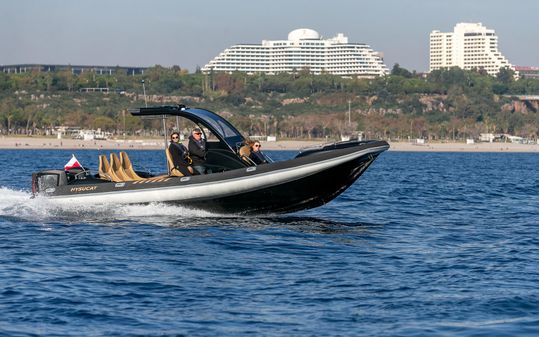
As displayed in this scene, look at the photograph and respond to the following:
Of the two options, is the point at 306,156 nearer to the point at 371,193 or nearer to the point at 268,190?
the point at 268,190

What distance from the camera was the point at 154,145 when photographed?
14938 cm

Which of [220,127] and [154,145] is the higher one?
[220,127]

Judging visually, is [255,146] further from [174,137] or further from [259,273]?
[259,273]

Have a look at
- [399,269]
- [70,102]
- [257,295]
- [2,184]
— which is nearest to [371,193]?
[2,184]

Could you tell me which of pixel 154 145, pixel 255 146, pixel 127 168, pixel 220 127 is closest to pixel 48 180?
pixel 127 168

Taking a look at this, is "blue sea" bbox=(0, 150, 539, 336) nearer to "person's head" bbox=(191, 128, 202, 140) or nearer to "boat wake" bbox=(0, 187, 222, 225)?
"boat wake" bbox=(0, 187, 222, 225)

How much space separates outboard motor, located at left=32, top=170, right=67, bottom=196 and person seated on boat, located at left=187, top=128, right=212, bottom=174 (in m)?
3.29

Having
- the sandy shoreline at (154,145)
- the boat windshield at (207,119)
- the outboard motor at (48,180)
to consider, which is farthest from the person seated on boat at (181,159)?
the sandy shoreline at (154,145)

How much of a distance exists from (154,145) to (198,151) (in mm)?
126799

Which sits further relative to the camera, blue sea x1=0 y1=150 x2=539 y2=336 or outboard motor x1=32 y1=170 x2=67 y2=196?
outboard motor x1=32 y1=170 x2=67 y2=196

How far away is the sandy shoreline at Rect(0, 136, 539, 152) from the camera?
13862 cm

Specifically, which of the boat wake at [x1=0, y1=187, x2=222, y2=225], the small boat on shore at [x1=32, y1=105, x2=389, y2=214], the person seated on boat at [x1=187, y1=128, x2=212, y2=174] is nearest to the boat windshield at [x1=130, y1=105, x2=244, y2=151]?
the small boat on shore at [x1=32, y1=105, x2=389, y2=214]

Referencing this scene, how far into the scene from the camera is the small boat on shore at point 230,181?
2258 centimetres

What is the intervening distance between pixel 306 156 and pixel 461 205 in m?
10.9
